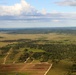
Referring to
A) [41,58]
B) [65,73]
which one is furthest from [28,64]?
[65,73]

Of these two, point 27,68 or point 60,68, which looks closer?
point 60,68

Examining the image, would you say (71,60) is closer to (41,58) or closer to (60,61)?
(60,61)

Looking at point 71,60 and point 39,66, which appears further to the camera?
point 71,60

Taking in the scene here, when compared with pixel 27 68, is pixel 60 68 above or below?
below

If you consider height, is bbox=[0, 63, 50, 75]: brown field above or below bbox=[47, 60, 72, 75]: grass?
above

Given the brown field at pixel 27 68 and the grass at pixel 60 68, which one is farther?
the brown field at pixel 27 68

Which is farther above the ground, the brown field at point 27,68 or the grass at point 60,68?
the brown field at point 27,68

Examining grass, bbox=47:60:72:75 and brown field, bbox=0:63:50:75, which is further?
brown field, bbox=0:63:50:75

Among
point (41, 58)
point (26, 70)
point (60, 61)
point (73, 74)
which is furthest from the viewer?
point (41, 58)
